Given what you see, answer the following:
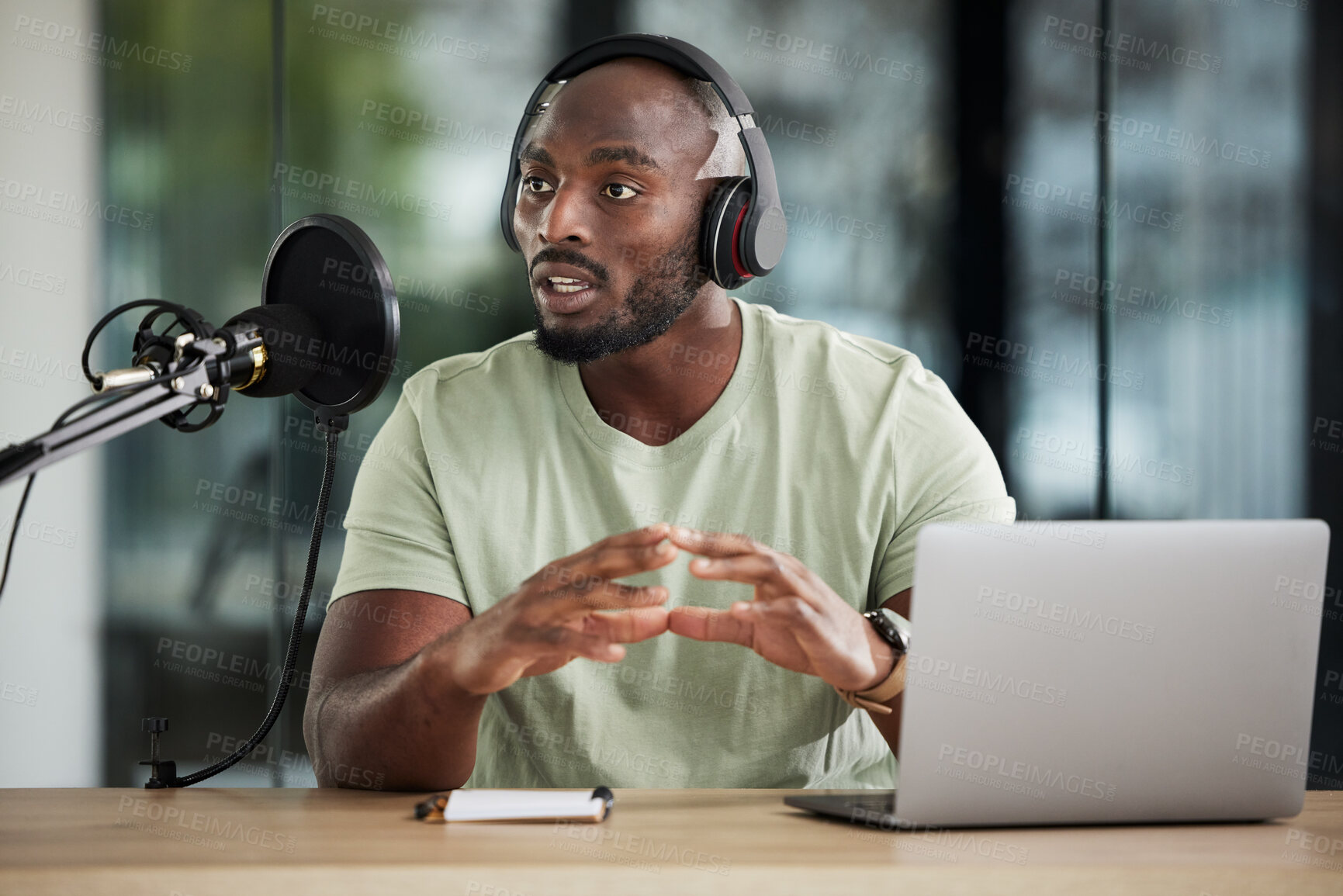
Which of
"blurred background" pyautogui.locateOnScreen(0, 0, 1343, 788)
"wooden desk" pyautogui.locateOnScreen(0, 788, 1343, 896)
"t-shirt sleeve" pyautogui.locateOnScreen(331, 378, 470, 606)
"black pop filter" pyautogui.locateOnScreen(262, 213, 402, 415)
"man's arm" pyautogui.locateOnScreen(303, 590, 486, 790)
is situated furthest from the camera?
"blurred background" pyautogui.locateOnScreen(0, 0, 1343, 788)

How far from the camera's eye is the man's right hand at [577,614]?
91 centimetres

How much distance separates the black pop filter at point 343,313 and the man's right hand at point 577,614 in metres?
0.22

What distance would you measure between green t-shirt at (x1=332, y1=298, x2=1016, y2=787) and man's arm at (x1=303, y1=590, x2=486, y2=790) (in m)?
0.03

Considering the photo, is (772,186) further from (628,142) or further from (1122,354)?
(1122,354)

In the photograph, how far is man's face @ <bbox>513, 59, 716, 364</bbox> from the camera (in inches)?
56.5

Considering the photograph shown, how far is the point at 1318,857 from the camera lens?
80 centimetres

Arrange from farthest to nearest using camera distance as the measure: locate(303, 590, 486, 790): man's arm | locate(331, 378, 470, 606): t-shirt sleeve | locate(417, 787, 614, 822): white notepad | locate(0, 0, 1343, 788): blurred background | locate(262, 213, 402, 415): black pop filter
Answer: locate(0, 0, 1343, 788): blurred background, locate(331, 378, 470, 606): t-shirt sleeve, locate(303, 590, 486, 790): man's arm, locate(262, 213, 402, 415): black pop filter, locate(417, 787, 614, 822): white notepad

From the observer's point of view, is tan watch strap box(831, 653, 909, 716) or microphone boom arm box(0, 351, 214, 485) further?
tan watch strap box(831, 653, 909, 716)

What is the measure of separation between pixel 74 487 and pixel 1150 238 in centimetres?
251

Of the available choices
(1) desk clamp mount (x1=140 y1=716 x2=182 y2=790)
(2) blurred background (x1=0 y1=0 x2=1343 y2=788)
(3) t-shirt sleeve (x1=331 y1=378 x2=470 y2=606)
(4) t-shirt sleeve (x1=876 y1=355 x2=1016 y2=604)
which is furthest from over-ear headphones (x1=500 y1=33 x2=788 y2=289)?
(2) blurred background (x1=0 y1=0 x2=1343 y2=788)

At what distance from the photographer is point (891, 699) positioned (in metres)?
1.08

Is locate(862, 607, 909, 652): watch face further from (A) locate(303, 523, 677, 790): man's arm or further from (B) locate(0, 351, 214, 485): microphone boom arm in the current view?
(B) locate(0, 351, 214, 485): microphone boom arm

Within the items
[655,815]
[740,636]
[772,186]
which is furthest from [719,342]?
[655,815]

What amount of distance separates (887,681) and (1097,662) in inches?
10.2
